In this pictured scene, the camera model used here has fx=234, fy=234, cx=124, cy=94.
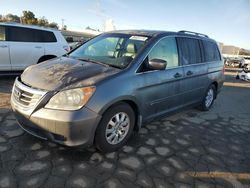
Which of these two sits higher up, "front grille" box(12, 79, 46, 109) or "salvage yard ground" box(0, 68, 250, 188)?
"front grille" box(12, 79, 46, 109)

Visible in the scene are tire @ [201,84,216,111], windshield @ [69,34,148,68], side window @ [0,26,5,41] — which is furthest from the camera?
side window @ [0,26,5,41]

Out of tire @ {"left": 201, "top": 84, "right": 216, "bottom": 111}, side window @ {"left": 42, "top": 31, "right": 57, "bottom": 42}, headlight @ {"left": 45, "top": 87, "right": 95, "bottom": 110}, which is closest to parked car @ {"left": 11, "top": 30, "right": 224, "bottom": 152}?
headlight @ {"left": 45, "top": 87, "right": 95, "bottom": 110}

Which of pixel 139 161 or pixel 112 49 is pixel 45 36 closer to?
pixel 112 49

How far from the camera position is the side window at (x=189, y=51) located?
455 cm

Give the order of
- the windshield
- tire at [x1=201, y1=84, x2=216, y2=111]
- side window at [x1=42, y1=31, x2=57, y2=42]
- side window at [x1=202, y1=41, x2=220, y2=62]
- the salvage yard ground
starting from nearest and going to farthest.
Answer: the salvage yard ground
the windshield
side window at [x1=202, y1=41, x2=220, y2=62]
tire at [x1=201, y1=84, x2=216, y2=111]
side window at [x1=42, y1=31, x2=57, y2=42]

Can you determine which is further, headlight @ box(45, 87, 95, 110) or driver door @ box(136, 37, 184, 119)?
driver door @ box(136, 37, 184, 119)

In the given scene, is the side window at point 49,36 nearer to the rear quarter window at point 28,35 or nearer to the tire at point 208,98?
the rear quarter window at point 28,35

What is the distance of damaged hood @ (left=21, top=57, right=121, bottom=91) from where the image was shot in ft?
9.79

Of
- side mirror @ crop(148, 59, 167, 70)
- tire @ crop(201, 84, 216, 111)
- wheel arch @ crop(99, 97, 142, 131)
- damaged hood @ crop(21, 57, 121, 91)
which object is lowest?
tire @ crop(201, 84, 216, 111)

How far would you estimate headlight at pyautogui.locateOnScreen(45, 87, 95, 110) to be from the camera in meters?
2.83

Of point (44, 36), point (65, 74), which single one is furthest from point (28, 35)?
point (65, 74)

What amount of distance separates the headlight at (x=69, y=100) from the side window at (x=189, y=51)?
2397 millimetres

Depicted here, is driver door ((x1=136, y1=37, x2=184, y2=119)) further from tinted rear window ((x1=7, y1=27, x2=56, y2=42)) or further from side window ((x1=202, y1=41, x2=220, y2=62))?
tinted rear window ((x1=7, y1=27, x2=56, y2=42))

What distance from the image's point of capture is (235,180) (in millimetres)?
3100
